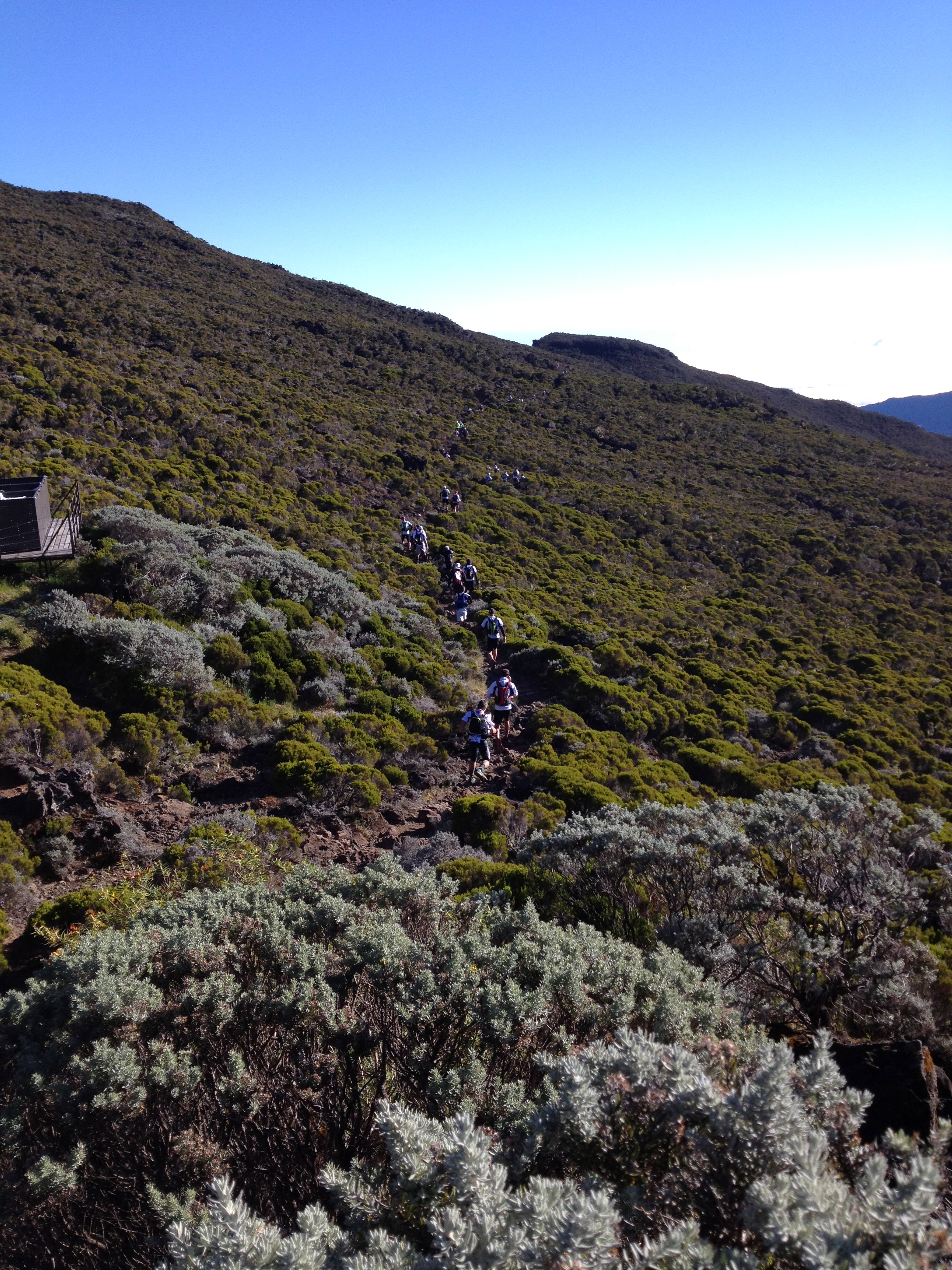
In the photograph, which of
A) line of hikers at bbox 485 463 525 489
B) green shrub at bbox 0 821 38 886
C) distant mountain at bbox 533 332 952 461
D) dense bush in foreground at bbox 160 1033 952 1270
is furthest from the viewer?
distant mountain at bbox 533 332 952 461

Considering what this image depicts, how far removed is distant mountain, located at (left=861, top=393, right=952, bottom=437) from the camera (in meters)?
176

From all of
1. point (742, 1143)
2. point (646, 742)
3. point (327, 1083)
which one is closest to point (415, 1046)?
point (327, 1083)

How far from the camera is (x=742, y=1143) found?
207cm

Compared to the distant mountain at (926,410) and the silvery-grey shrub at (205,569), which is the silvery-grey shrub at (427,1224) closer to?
the silvery-grey shrub at (205,569)

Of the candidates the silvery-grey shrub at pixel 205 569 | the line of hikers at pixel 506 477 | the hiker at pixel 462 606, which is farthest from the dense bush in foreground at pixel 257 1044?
the line of hikers at pixel 506 477

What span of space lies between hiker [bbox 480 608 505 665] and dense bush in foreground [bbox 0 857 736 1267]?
34.9 ft

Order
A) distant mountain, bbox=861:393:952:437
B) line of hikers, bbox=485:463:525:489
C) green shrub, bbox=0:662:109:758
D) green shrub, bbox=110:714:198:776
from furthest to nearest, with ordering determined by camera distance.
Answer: distant mountain, bbox=861:393:952:437 < line of hikers, bbox=485:463:525:489 < green shrub, bbox=110:714:198:776 < green shrub, bbox=0:662:109:758

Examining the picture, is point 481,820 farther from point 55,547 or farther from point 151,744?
point 55,547

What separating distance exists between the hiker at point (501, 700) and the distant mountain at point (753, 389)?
57.9 meters

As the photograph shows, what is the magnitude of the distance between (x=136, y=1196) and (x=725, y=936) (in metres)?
3.99

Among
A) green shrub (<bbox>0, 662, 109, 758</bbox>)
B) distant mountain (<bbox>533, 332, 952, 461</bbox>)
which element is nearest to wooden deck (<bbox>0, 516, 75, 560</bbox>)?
green shrub (<bbox>0, 662, 109, 758</bbox>)

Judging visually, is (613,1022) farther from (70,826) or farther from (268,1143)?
(70,826)

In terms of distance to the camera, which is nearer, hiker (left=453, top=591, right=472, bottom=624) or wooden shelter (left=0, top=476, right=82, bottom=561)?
wooden shelter (left=0, top=476, right=82, bottom=561)

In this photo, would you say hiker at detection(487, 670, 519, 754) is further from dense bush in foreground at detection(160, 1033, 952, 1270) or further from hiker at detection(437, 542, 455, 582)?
hiker at detection(437, 542, 455, 582)
